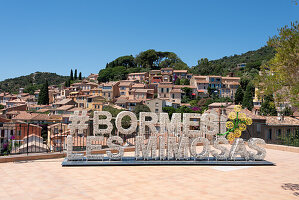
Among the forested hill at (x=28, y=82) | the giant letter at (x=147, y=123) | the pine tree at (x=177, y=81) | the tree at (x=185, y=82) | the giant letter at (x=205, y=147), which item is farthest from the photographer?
the forested hill at (x=28, y=82)

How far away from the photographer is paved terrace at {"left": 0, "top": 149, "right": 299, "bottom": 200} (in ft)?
20.9

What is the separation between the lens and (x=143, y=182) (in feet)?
24.5

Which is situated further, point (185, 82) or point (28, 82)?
point (28, 82)

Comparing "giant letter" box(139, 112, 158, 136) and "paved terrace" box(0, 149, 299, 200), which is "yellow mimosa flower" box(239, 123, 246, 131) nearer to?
"paved terrace" box(0, 149, 299, 200)

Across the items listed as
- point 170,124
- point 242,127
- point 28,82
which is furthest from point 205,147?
point 28,82

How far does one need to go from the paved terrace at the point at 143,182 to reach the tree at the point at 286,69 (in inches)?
99.9

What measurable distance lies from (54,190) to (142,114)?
14.7 ft

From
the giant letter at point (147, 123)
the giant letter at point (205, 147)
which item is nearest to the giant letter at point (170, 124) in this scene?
the giant letter at point (147, 123)

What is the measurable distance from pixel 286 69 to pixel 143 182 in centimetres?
488

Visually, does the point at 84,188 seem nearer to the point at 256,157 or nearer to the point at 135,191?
the point at 135,191

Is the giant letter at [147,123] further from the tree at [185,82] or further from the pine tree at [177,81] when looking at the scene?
the pine tree at [177,81]

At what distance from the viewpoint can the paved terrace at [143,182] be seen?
636 centimetres

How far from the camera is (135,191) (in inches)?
260

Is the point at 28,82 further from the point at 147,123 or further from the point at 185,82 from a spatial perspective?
the point at 147,123
